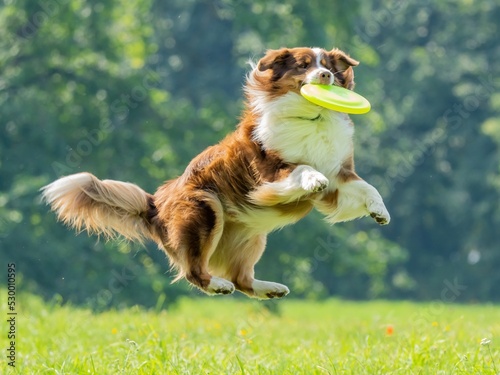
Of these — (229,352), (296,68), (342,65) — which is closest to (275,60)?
(296,68)

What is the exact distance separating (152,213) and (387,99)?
91.9 feet

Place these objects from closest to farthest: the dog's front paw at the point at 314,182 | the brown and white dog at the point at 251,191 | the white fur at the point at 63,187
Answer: the dog's front paw at the point at 314,182, the brown and white dog at the point at 251,191, the white fur at the point at 63,187

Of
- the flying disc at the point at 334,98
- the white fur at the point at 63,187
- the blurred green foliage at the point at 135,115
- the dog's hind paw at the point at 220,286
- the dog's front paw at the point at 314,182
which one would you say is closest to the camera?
the dog's front paw at the point at 314,182

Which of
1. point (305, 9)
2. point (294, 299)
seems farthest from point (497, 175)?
point (305, 9)

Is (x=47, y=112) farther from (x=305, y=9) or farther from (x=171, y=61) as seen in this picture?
(x=171, y=61)

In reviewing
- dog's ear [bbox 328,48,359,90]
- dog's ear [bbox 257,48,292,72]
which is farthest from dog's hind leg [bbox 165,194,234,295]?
dog's ear [bbox 328,48,359,90]

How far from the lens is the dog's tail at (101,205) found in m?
6.80

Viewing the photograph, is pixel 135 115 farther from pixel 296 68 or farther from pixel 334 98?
pixel 334 98

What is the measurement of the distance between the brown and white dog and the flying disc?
0.08 meters

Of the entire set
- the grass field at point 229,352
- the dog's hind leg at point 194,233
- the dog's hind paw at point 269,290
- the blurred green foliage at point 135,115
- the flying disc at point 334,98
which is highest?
the flying disc at point 334,98

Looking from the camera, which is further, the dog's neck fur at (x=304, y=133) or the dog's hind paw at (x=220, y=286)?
the dog's neck fur at (x=304, y=133)

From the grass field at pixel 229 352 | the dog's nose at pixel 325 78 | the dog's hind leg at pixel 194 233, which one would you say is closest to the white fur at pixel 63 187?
the dog's hind leg at pixel 194 233

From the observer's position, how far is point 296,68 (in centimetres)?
664

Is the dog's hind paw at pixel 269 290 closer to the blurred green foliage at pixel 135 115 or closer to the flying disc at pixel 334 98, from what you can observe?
the flying disc at pixel 334 98
